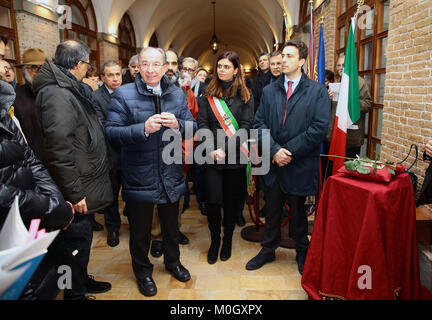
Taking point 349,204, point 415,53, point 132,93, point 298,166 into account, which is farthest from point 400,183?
point 132,93

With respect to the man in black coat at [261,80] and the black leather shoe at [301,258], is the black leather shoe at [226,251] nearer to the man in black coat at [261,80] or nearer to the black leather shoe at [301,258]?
the black leather shoe at [301,258]

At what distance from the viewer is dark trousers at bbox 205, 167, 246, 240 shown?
2.62 meters

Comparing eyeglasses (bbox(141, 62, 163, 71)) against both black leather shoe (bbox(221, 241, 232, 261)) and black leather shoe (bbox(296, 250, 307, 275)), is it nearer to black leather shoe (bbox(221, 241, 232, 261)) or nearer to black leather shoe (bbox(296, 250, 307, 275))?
black leather shoe (bbox(221, 241, 232, 261))

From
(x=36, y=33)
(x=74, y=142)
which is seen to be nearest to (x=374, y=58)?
(x=74, y=142)

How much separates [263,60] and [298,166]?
2.36m

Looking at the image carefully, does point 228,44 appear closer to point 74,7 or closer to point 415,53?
point 74,7

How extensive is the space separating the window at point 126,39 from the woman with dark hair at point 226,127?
10085mm

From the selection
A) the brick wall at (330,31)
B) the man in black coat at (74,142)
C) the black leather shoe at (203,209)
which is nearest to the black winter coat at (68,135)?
the man in black coat at (74,142)

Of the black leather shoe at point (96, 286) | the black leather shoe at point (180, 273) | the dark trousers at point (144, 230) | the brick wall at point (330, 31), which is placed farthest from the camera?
the brick wall at point (330, 31)

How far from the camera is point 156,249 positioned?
3020 mm

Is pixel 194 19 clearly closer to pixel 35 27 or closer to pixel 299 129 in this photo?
pixel 35 27

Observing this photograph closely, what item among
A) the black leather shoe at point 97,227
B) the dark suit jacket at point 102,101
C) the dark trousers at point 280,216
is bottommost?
the black leather shoe at point 97,227

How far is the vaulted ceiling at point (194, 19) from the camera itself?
9977 mm

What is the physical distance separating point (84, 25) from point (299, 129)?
9.21 meters
